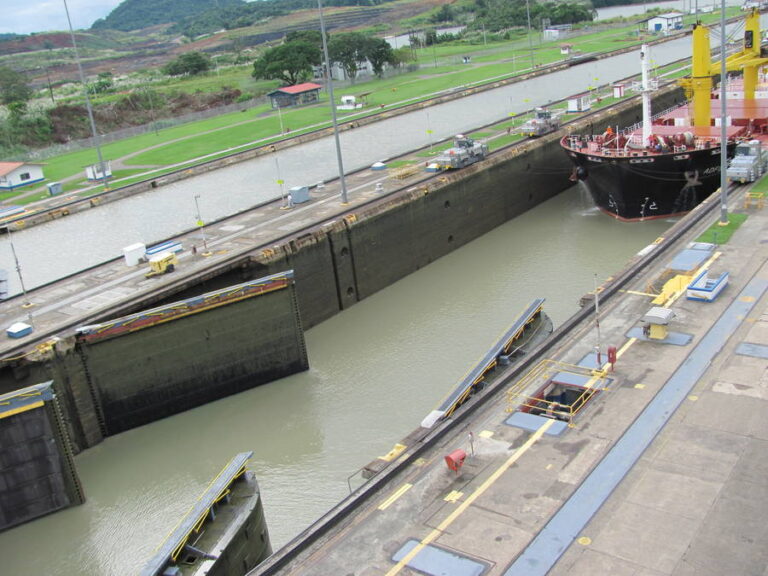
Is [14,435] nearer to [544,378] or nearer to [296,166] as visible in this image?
[544,378]

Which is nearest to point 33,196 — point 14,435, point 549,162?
point 549,162

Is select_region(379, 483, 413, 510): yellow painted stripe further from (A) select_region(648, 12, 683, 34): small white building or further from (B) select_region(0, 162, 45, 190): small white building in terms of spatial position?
(A) select_region(648, 12, 683, 34): small white building

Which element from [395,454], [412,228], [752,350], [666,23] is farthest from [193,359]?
[666,23]

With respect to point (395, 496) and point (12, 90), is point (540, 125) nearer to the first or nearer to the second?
point (395, 496)

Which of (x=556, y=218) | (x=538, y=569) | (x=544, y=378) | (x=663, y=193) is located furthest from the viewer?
(x=556, y=218)

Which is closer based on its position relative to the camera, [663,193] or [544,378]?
[544,378]

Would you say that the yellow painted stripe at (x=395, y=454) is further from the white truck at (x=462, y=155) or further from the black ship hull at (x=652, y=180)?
the white truck at (x=462, y=155)
